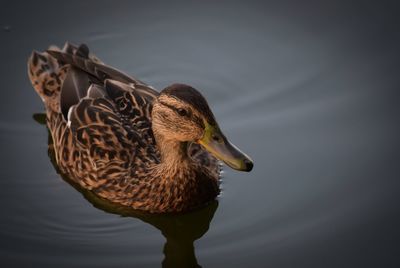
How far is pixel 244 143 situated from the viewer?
6988 millimetres

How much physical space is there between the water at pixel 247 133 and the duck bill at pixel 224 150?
60cm

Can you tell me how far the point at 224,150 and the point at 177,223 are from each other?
3.04 ft

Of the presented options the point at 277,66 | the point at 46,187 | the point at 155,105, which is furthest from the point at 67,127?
the point at 277,66

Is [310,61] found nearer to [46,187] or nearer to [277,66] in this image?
[277,66]

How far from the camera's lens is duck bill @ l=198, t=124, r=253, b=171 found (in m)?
5.76

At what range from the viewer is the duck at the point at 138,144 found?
5836 mm

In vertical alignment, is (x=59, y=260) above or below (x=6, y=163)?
below

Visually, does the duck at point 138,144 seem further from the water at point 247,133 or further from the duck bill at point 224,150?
Answer: the water at point 247,133

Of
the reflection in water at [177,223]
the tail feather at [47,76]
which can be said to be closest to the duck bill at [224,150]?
the reflection in water at [177,223]

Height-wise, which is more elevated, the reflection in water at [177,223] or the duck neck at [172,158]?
the duck neck at [172,158]

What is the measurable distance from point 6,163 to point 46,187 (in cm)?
50

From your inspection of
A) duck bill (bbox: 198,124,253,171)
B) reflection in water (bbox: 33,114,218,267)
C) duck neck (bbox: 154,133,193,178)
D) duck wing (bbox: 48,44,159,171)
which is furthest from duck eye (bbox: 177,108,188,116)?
reflection in water (bbox: 33,114,218,267)

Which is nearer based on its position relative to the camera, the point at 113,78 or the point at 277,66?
the point at 113,78

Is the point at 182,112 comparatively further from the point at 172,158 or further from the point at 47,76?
the point at 47,76
